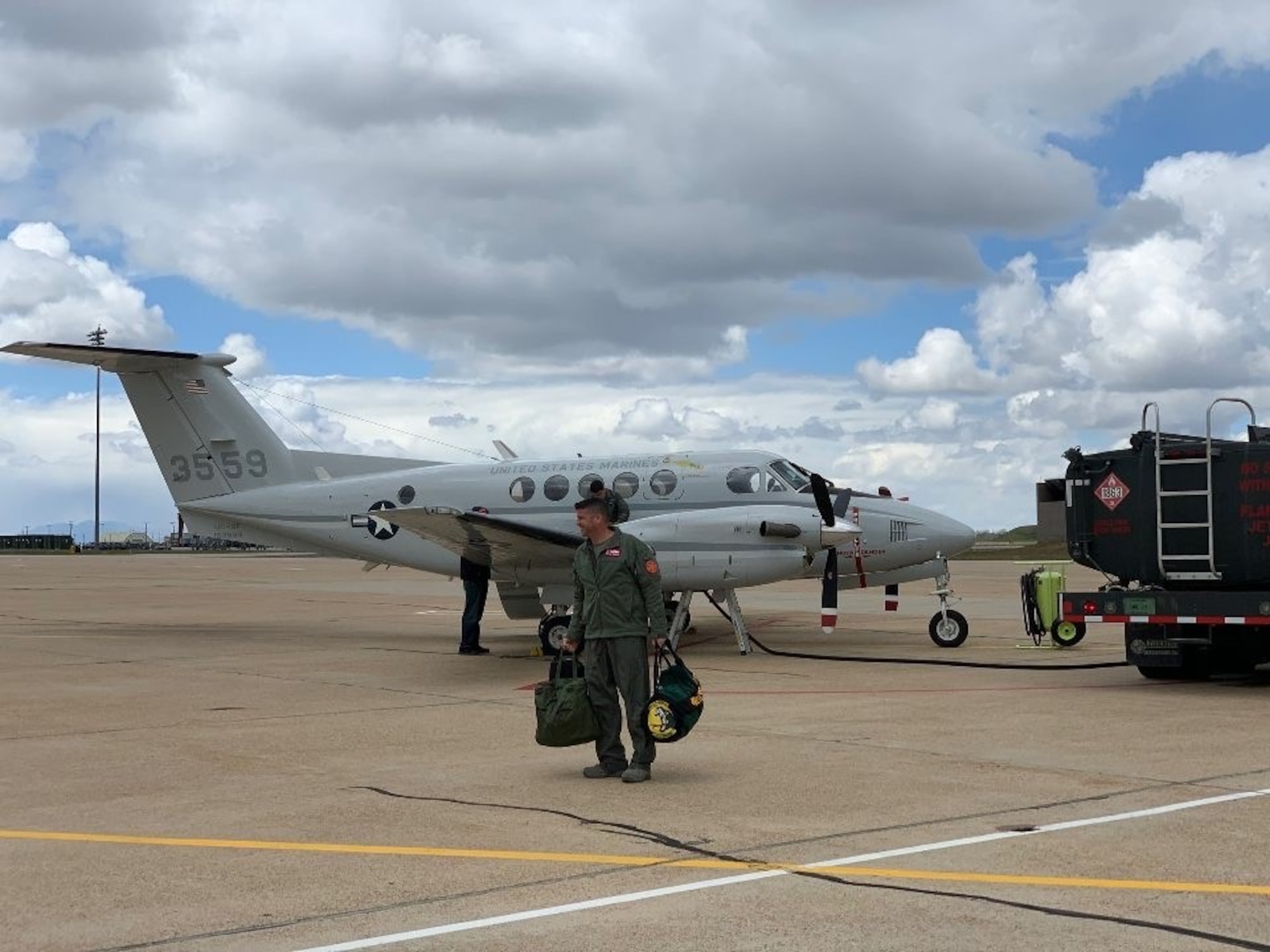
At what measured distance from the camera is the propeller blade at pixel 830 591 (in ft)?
59.4

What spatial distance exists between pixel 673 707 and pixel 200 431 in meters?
16.5

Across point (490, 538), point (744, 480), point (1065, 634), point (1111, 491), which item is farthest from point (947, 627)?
point (490, 538)

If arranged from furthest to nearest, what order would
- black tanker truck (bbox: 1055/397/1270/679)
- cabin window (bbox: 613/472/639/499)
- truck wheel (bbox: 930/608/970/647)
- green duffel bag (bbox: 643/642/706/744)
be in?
cabin window (bbox: 613/472/639/499) → truck wheel (bbox: 930/608/970/647) → black tanker truck (bbox: 1055/397/1270/679) → green duffel bag (bbox: 643/642/706/744)

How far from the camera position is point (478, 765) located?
9.96m

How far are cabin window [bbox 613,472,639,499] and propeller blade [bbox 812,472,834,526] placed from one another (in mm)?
3298

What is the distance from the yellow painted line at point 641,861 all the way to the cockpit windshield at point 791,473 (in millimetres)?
13362

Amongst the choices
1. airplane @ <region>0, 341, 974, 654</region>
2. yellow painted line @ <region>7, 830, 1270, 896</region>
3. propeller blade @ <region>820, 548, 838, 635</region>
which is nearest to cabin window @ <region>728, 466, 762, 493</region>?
airplane @ <region>0, 341, 974, 654</region>

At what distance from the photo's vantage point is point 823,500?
18.4m

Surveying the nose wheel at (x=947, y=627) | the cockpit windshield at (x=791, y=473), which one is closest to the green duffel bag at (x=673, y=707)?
the cockpit windshield at (x=791, y=473)

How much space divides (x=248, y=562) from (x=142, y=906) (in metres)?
74.5

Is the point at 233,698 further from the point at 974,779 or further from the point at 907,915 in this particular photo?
the point at 907,915

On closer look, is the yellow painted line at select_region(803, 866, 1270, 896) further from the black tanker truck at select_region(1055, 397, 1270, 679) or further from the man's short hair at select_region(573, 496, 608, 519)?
the black tanker truck at select_region(1055, 397, 1270, 679)

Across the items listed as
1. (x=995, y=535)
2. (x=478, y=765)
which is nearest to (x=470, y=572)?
(x=478, y=765)

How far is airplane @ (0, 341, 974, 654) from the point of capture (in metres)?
18.1
